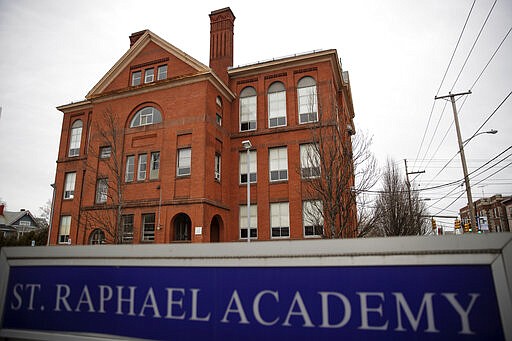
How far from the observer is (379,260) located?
8.40 ft

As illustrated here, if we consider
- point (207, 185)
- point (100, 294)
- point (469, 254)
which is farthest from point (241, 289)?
point (207, 185)

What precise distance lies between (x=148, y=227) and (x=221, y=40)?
53.7 ft

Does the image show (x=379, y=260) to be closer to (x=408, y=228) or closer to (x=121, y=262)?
(x=121, y=262)

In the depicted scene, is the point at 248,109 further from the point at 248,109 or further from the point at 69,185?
the point at 69,185

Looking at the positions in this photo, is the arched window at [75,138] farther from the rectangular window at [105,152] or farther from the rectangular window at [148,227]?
the rectangular window at [148,227]

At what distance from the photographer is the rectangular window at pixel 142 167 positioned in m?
22.3

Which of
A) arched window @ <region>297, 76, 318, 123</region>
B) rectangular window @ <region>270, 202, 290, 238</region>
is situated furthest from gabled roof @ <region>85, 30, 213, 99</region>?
rectangular window @ <region>270, 202, 290, 238</region>

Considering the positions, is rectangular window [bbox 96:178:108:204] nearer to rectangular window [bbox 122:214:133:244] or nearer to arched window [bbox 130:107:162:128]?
rectangular window [bbox 122:214:133:244]

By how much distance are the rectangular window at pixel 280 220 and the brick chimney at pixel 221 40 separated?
11353 millimetres

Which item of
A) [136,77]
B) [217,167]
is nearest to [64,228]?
[136,77]

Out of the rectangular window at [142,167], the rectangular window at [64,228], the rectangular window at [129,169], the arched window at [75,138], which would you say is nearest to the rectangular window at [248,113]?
the rectangular window at [142,167]

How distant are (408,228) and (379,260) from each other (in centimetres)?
2543

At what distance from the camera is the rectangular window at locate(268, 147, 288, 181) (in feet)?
75.8

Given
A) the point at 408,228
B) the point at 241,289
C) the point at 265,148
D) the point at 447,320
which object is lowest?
the point at 447,320
